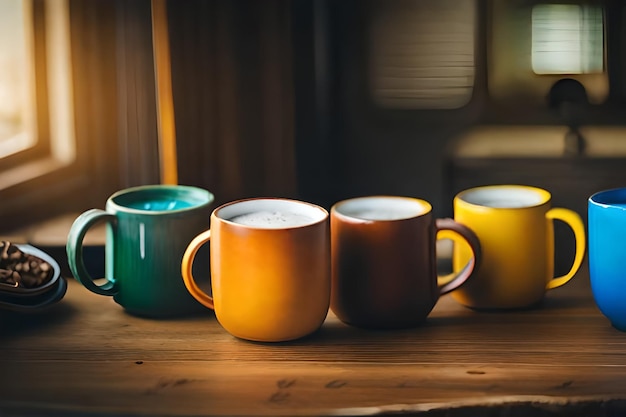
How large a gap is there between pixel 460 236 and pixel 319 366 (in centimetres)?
24

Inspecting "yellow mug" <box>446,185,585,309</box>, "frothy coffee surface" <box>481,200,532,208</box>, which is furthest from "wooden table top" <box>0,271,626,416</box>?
"frothy coffee surface" <box>481,200,532,208</box>

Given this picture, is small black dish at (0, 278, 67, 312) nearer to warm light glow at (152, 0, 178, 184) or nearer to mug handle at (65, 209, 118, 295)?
mug handle at (65, 209, 118, 295)

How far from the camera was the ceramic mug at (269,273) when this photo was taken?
0.88m

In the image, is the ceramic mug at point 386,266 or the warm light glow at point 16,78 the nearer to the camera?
the ceramic mug at point 386,266

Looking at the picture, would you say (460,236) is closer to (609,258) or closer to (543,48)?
(609,258)

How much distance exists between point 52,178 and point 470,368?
0.65 m

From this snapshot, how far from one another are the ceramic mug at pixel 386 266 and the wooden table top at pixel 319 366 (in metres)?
0.02

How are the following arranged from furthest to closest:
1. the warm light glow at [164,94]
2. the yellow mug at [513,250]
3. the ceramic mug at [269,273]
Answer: the warm light glow at [164,94] → the yellow mug at [513,250] → the ceramic mug at [269,273]

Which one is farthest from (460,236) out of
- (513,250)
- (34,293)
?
(34,293)

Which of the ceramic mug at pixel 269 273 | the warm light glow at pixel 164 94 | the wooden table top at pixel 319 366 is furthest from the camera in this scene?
the warm light glow at pixel 164 94

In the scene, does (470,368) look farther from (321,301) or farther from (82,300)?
(82,300)

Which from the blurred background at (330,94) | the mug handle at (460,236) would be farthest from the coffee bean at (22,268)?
the mug handle at (460,236)

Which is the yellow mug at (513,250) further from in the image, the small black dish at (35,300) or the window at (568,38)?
the small black dish at (35,300)

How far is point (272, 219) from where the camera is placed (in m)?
0.94
